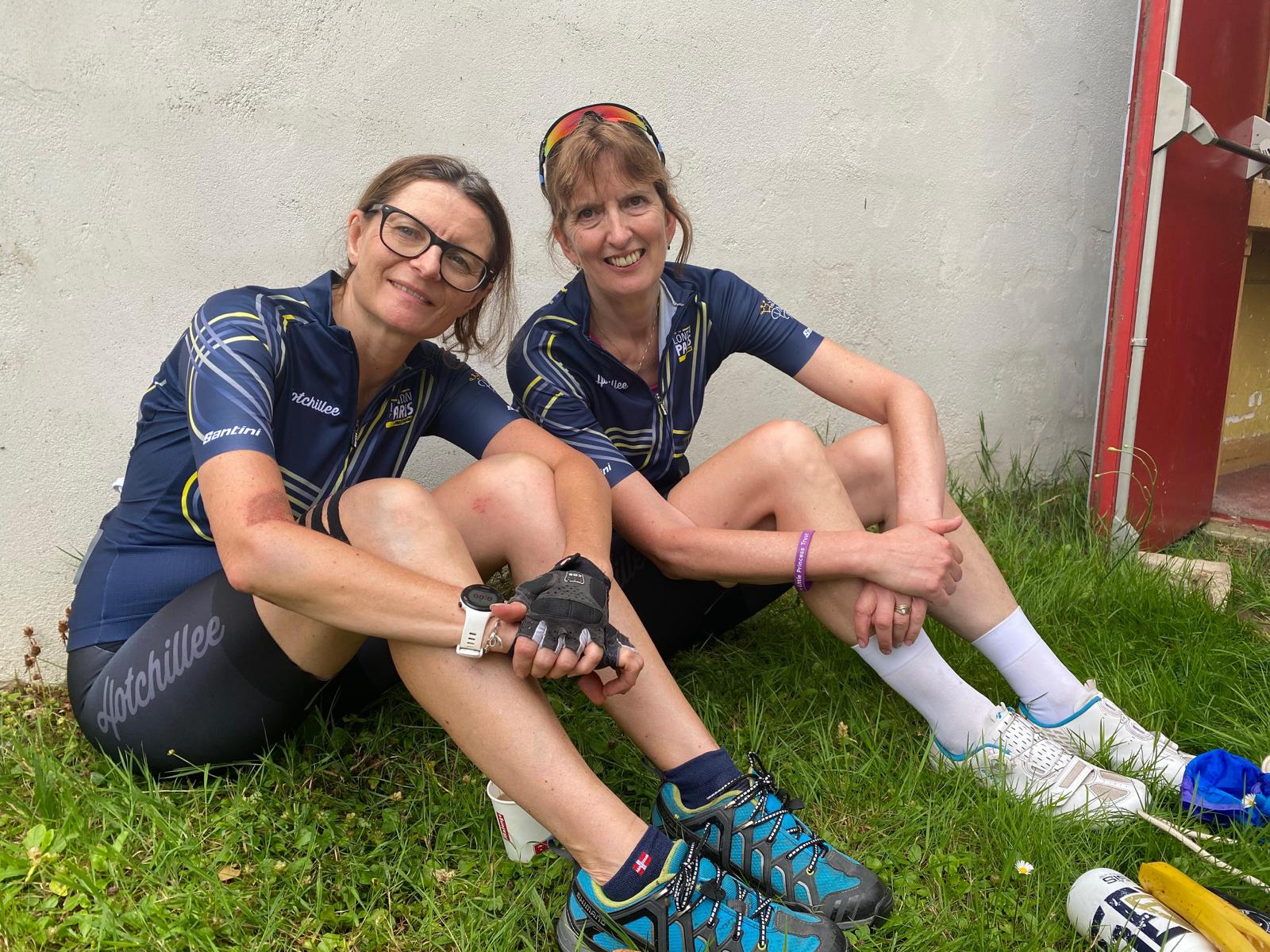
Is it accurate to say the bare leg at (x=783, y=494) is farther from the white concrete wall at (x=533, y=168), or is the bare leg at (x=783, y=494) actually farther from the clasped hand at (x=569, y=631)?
the white concrete wall at (x=533, y=168)

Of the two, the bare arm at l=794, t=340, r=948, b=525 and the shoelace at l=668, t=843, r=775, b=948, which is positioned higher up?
the bare arm at l=794, t=340, r=948, b=525

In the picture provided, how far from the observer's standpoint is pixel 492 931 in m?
1.68

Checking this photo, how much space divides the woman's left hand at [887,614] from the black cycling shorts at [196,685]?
95 centimetres

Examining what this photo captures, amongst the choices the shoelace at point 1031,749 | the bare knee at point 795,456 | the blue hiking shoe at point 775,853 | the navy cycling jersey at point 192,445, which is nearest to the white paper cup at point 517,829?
the blue hiking shoe at point 775,853

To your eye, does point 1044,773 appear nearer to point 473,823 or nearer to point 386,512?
point 473,823

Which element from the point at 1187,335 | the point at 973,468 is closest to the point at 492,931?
the point at 973,468

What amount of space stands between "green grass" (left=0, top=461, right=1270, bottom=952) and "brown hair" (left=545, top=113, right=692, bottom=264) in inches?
45.2

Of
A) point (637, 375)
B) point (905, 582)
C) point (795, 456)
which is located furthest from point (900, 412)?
point (637, 375)

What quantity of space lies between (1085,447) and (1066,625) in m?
1.97

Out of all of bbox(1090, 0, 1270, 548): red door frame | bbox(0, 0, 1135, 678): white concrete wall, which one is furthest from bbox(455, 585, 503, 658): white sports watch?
bbox(1090, 0, 1270, 548): red door frame

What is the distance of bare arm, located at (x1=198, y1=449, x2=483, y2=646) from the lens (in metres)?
1.53

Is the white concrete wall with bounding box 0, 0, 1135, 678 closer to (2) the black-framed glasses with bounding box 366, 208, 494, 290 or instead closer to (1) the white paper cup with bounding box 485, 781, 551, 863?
(2) the black-framed glasses with bounding box 366, 208, 494, 290

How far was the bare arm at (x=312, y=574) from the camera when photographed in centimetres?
153

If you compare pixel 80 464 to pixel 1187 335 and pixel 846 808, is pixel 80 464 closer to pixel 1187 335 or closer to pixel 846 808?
pixel 846 808
